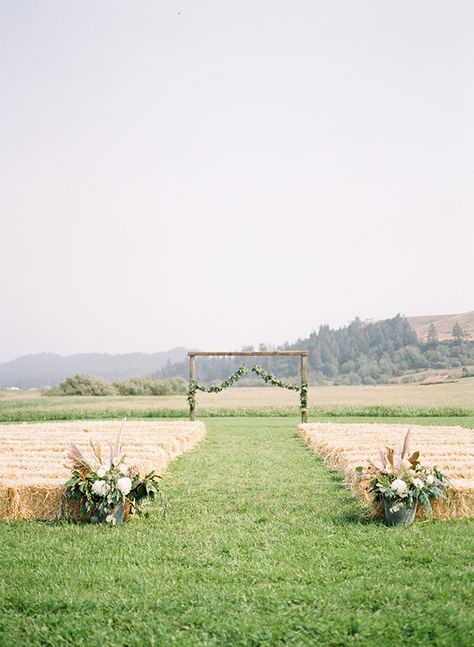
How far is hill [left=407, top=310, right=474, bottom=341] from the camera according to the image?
94.9 metres

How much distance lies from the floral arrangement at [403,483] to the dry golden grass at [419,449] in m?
0.27

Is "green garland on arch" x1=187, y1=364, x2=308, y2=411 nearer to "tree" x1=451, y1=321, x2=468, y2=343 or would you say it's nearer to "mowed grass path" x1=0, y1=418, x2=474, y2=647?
"mowed grass path" x1=0, y1=418, x2=474, y2=647

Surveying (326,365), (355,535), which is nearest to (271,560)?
(355,535)

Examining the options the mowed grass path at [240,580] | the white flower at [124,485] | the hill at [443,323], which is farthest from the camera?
the hill at [443,323]

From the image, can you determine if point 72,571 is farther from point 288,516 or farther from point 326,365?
point 326,365

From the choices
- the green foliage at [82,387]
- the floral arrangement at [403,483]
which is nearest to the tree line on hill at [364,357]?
the green foliage at [82,387]

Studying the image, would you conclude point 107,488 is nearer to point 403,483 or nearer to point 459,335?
point 403,483

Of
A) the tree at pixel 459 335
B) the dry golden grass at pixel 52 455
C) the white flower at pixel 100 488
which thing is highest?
the tree at pixel 459 335

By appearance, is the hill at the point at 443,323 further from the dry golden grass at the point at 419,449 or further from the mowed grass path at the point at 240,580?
the mowed grass path at the point at 240,580

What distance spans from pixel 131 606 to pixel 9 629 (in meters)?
0.84

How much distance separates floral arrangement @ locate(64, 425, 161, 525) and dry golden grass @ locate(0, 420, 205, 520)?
0.23 m

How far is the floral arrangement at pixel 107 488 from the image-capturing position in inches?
286

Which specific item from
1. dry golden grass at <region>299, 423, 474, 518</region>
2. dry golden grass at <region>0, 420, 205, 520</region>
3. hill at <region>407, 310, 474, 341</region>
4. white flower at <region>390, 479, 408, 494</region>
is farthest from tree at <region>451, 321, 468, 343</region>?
white flower at <region>390, 479, 408, 494</region>

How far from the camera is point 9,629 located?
4.47 meters
